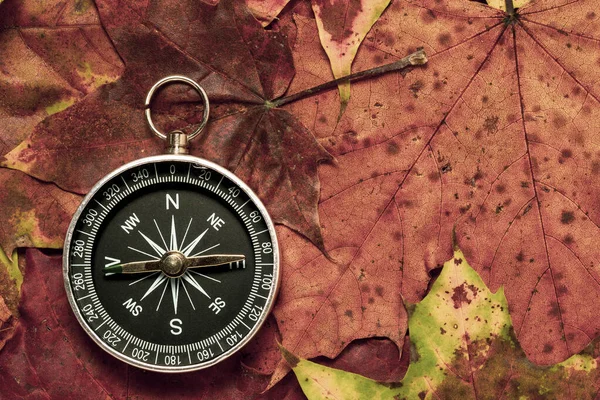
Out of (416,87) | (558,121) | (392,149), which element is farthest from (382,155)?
(558,121)

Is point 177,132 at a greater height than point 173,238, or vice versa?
point 177,132

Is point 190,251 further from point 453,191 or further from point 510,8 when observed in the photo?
point 510,8

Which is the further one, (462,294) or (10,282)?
(10,282)

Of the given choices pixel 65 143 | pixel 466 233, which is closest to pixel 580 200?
pixel 466 233

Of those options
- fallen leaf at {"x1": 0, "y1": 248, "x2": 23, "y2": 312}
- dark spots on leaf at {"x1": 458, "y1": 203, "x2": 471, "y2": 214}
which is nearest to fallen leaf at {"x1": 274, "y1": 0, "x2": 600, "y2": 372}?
dark spots on leaf at {"x1": 458, "y1": 203, "x2": 471, "y2": 214}

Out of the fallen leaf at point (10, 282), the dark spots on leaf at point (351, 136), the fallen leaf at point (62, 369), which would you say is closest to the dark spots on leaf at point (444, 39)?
the dark spots on leaf at point (351, 136)

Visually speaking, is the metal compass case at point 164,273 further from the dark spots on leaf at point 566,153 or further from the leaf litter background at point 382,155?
the dark spots on leaf at point 566,153

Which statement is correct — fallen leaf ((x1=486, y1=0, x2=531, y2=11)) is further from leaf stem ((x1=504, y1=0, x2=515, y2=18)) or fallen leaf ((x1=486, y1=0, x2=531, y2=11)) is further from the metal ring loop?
the metal ring loop
